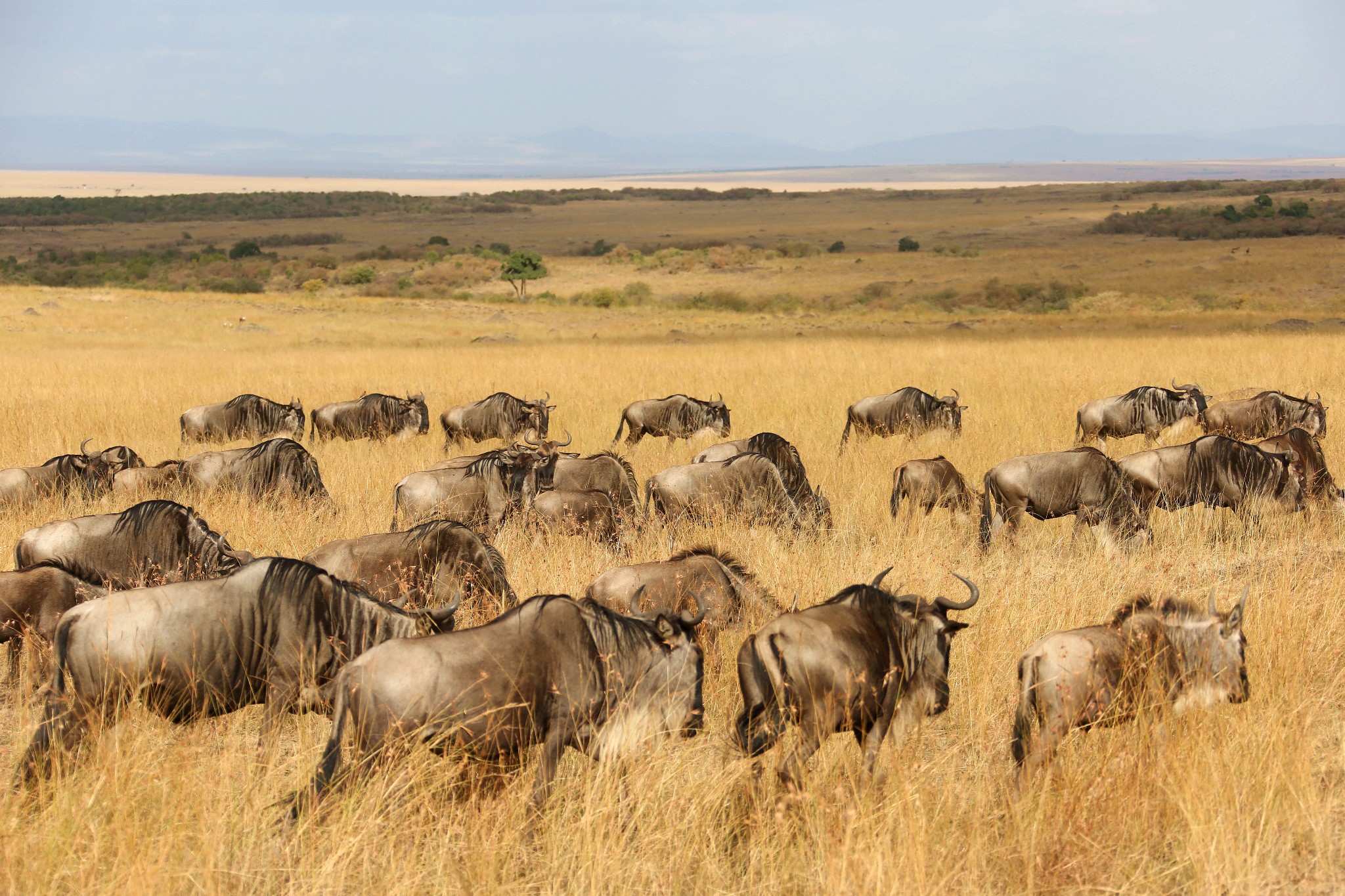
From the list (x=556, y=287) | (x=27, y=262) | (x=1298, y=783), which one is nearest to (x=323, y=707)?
(x=1298, y=783)

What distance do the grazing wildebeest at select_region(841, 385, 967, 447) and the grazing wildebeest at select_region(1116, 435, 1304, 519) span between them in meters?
4.28

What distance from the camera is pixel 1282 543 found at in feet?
25.6

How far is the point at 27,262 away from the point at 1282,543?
6622 centimetres

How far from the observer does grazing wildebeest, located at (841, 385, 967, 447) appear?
12.7 m

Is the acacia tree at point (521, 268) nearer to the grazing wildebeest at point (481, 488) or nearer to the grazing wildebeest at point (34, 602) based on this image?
the grazing wildebeest at point (481, 488)

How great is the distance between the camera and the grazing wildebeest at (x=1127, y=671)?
4082mm

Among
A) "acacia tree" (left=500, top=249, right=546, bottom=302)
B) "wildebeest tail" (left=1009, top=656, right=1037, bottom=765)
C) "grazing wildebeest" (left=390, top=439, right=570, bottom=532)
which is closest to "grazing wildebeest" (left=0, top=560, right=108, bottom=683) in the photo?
"grazing wildebeest" (left=390, top=439, right=570, bottom=532)

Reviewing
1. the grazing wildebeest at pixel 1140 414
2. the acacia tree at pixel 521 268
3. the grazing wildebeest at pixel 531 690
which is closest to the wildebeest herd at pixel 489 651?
the grazing wildebeest at pixel 531 690

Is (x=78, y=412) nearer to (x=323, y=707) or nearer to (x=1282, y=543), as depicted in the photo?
(x=323, y=707)

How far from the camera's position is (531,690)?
3783mm

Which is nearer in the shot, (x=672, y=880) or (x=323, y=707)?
(x=672, y=880)

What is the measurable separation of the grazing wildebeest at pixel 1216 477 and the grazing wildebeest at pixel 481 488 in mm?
4333

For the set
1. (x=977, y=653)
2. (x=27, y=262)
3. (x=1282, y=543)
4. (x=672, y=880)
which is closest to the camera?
(x=672, y=880)

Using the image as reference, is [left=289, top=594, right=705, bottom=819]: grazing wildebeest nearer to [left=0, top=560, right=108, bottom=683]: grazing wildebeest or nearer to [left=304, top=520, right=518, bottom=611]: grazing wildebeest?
[left=304, top=520, right=518, bottom=611]: grazing wildebeest
